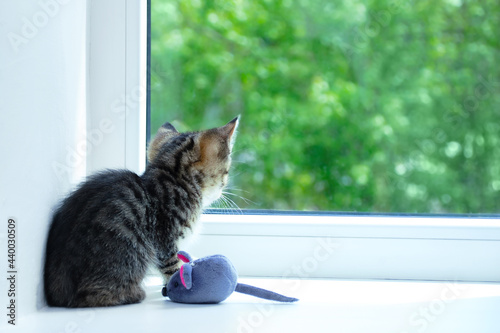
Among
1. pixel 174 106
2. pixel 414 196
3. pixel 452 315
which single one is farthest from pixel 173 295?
pixel 414 196

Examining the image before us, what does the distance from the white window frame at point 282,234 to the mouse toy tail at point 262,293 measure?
233 millimetres

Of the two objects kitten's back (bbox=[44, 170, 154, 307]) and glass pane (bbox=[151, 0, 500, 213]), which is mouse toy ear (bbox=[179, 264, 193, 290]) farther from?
glass pane (bbox=[151, 0, 500, 213])

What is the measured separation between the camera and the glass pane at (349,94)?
67.8 inches

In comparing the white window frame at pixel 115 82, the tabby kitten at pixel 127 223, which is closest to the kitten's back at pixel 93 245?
the tabby kitten at pixel 127 223

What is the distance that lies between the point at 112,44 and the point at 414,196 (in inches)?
42.4

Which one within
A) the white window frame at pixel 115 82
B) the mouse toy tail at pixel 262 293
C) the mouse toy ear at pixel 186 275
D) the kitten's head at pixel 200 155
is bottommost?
the mouse toy tail at pixel 262 293

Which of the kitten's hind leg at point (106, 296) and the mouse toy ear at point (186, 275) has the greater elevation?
the mouse toy ear at point (186, 275)

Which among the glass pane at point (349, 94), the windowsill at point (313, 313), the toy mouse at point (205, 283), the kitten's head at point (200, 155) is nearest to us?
the windowsill at point (313, 313)

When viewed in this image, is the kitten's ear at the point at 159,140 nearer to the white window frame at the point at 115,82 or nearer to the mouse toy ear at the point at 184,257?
the white window frame at the point at 115,82

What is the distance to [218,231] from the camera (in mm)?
1321

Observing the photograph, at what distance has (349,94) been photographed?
6.66ft

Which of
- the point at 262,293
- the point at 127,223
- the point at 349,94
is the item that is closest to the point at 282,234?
the point at 262,293

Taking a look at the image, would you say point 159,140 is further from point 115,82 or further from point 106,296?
point 106,296

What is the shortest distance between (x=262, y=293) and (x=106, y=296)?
0.29 meters
